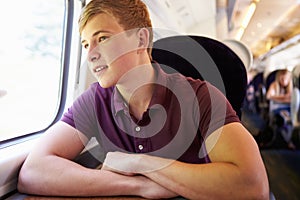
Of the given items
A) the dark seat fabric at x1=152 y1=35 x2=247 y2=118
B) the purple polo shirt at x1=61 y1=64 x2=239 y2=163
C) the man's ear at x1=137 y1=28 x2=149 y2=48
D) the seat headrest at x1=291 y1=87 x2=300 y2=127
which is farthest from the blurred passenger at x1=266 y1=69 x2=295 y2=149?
the man's ear at x1=137 y1=28 x2=149 y2=48

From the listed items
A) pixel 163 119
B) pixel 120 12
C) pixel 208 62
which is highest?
pixel 120 12

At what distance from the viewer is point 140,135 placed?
79 cm

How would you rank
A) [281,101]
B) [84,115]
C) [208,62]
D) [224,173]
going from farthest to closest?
1. [281,101]
2. [208,62]
3. [84,115]
4. [224,173]

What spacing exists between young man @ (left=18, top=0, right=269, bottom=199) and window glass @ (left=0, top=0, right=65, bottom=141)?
0.22 metres

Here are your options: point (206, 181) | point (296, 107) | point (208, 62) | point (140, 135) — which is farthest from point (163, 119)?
point (296, 107)

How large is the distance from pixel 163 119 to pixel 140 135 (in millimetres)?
82

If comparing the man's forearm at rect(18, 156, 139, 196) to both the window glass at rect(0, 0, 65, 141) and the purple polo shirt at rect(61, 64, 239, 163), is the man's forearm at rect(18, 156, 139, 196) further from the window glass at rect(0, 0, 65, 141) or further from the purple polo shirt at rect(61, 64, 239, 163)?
the window glass at rect(0, 0, 65, 141)

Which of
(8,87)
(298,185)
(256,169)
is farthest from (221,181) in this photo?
(298,185)

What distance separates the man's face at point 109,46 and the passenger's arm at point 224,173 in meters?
0.25

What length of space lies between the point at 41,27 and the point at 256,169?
868mm

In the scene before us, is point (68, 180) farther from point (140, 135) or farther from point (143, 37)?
point (143, 37)

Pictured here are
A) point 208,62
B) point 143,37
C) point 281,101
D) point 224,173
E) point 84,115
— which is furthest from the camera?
point 281,101

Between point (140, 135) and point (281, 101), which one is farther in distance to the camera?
point (281, 101)

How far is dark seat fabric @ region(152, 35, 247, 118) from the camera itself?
1039mm
